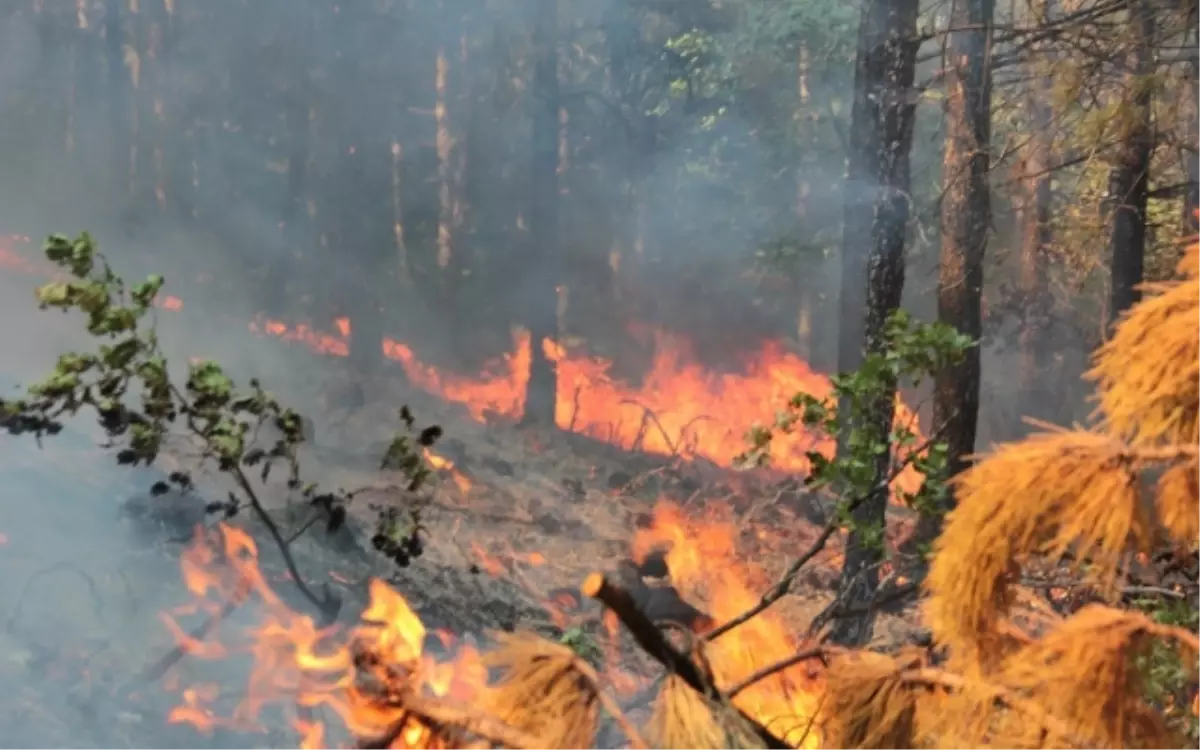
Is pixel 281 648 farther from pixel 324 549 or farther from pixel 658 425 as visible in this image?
pixel 658 425

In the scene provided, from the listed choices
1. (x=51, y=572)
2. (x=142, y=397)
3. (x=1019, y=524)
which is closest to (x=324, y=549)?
(x=51, y=572)

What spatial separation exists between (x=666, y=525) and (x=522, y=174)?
5204 mm

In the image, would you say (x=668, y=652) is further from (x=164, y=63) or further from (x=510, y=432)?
(x=164, y=63)

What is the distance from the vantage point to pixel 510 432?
9.03 metres

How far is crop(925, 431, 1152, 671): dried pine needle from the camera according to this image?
1441 millimetres

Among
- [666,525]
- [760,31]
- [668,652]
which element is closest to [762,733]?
[668,652]

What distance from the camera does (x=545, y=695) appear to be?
1.65 m

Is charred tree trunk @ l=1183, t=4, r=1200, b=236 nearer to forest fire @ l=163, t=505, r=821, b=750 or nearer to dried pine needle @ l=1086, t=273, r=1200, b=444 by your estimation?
forest fire @ l=163, t=505, r=821, b=750

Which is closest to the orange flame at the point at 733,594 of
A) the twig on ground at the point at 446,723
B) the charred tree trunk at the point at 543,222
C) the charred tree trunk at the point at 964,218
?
the charred tree trunk at the point at 964,218

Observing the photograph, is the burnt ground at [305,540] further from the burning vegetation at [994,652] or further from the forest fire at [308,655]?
the burning vegetation at [994,652]

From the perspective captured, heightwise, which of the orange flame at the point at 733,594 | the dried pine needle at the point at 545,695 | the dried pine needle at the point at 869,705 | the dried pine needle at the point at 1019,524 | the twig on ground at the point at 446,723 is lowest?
the orange flame at the point at 733,594

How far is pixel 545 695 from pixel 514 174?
9590mm

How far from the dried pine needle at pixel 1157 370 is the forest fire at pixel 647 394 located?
6902 millimetres

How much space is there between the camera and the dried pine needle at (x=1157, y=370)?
1455mm
